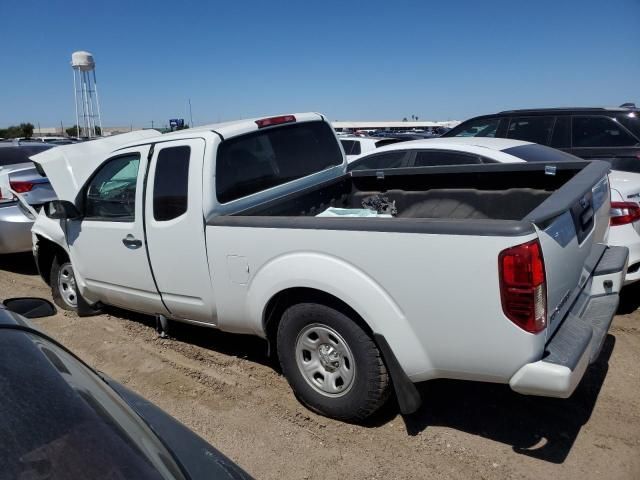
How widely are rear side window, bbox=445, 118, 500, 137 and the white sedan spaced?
6.49 feet

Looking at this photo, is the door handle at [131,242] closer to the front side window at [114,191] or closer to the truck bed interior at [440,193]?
the front side window at [114,191]

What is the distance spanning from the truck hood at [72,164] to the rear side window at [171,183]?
0.96m

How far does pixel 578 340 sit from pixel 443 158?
3.59 m

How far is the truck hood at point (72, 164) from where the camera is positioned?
4816mm

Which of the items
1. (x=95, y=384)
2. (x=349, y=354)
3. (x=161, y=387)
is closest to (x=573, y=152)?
(x=349, y=354)

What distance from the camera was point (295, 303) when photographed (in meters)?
3.38

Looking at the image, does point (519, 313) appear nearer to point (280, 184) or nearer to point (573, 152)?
point (280, 184)

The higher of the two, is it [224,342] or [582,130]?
[582,130]

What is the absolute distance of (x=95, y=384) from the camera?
173cm

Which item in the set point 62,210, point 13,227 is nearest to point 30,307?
point 62,210

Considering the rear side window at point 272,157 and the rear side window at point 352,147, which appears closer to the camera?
the rear side window at point 272,157

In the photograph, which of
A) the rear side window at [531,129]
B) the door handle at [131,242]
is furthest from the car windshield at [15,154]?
the rear side window at [531,129]

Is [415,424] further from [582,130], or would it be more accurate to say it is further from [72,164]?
[582,130]

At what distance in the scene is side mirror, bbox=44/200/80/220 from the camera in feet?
15.1
